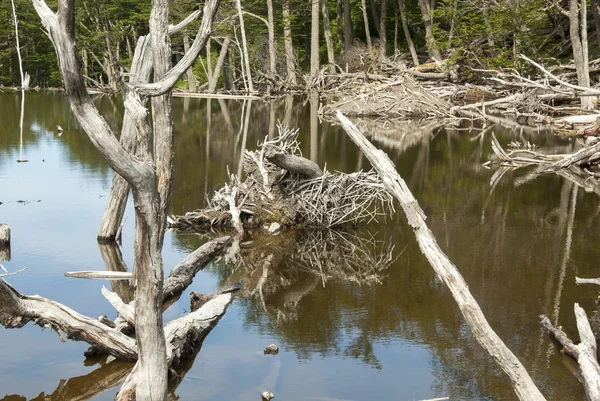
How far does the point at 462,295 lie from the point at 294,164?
6109 millimetres

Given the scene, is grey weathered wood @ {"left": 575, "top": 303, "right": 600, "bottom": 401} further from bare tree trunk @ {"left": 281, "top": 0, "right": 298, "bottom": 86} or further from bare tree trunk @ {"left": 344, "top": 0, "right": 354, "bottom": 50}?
bare tree trunk @ {"left": 344, "top": 0, "right": 354, "bottom": 50}

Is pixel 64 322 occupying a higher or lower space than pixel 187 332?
higher

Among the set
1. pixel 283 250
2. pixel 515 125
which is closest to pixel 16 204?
pixel 283 250

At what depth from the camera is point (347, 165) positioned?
16516 mm

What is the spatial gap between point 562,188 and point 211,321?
934 cm

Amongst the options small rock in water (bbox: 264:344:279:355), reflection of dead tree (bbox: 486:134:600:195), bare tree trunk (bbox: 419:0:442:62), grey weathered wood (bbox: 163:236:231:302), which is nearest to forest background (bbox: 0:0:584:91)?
bare tree trunk (bbox: 419:0:442:62)

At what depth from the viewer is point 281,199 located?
11.4 m

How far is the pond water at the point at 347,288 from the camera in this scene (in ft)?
20.5

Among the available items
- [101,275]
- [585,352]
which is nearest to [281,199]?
[101,275]

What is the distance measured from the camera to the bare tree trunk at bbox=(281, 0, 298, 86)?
4078 centimetres

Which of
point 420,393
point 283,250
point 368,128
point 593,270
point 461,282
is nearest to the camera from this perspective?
point 461,282

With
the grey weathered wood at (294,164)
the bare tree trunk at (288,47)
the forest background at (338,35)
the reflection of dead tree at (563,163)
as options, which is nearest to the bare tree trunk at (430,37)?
the forest background at (338,35)

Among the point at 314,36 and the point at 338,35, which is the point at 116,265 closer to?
the point at 314,36

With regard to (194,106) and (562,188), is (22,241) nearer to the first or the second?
(562,188)
